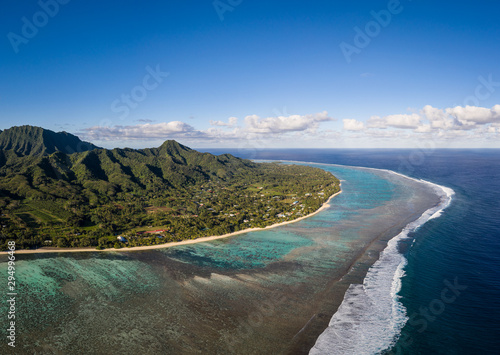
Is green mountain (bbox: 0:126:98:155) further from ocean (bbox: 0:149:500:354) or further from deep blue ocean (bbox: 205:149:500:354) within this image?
deep blue ocean (bbox: 205:149:500:354)

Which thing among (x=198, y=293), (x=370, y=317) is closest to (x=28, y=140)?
(x=198, y=293)

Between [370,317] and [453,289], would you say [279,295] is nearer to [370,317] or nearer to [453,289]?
[370,317]

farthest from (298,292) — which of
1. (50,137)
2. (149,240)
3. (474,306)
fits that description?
(50,137)

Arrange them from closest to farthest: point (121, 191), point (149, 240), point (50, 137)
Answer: point (149, 240) → point (121, 191) → point (50, 137)

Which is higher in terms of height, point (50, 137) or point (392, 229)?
point (50, 137)

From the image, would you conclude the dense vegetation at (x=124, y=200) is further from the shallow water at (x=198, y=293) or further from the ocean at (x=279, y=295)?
the ocean at (x=279, y=295)

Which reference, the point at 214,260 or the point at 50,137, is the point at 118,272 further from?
the point at 50,137

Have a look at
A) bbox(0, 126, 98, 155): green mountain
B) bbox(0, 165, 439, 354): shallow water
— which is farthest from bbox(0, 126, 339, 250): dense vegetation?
bbox(0, 165, 439, 354): shallow water
